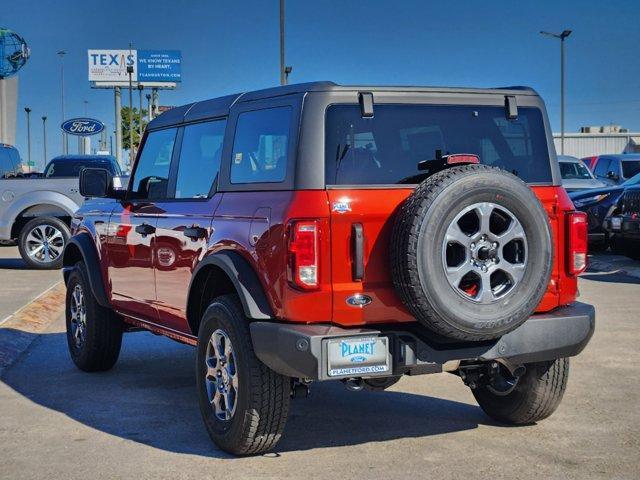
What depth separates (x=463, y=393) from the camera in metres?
6.91

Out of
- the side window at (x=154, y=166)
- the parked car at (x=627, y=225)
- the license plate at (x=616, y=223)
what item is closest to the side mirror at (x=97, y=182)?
the side window at (x=154, y=166)

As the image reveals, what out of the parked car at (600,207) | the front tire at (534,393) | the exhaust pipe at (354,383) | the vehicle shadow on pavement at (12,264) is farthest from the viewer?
the vehicle shadow on pavement at (12,264)

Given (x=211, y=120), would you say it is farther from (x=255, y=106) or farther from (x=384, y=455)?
(x=384, y=455)

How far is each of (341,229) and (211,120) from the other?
1.62m

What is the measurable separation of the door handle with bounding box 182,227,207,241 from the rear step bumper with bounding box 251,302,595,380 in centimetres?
90

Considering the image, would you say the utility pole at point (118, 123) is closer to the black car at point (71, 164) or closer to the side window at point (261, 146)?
the black car at point (71, 164)

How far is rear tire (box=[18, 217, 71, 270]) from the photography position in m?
16.4

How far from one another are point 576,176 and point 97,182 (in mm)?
17718

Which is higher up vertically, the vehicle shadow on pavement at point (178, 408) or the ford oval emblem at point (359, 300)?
the ford oval emblem at point (359, 300)

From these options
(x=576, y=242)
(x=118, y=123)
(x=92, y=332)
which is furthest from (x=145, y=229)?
(x=118, y=123)

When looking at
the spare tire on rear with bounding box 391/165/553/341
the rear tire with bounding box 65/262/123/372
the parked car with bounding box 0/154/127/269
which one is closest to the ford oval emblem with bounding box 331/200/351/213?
the spare tire on rear with bounding box 391/165/553/341

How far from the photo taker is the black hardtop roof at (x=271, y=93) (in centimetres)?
514

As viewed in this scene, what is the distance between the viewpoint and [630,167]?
25406 mm

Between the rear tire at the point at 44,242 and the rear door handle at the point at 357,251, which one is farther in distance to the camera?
the rear tire at the point at 44,242
